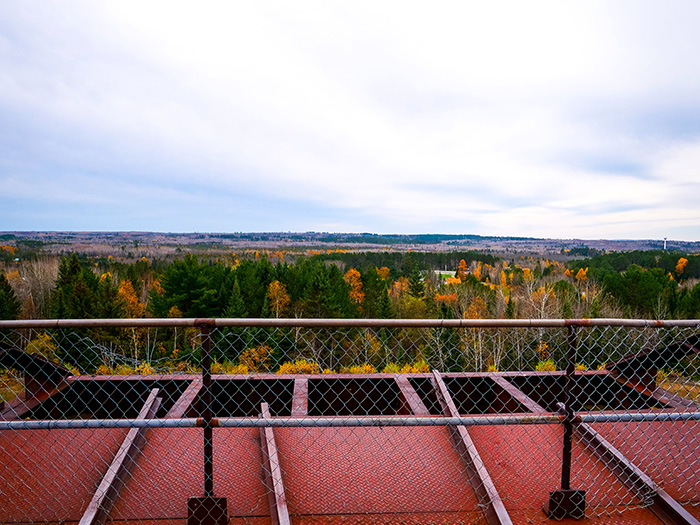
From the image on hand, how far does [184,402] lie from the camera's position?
12.6 feet

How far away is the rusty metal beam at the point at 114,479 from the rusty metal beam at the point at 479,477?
7.51 feet

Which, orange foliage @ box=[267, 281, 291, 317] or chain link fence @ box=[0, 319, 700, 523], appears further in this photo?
orange foliage @ box=[267, 281, 291, 317]

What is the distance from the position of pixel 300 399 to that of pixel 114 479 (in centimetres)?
169

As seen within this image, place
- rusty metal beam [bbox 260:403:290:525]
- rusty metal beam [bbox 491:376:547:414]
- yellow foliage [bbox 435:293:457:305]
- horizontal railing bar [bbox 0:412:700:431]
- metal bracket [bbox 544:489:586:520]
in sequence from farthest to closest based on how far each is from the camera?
yellow foliage [bbox 435:293:457:305], rusty metal beam [bbox 491:376:547:414], metal bracket [bbox 544:489:586:520], rusty metal beam [bbox 260:403:290:525], horizontal railing bar [bbox 0:412:700:431]

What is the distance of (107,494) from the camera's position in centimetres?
252

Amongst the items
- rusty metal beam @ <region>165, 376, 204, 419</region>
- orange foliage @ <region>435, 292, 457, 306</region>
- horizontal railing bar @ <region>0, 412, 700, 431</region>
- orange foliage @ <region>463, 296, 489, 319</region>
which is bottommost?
orange foliage @ <region>435, 292, 457, 306</region>

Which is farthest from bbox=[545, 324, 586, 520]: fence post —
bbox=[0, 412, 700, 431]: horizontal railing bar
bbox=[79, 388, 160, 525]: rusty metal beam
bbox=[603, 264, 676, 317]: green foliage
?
bbox=[603, 264, 676, 317]: green foliage

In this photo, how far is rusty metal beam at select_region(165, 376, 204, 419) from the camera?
11.6ft

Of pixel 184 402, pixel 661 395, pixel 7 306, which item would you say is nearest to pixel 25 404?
pixel 184 402

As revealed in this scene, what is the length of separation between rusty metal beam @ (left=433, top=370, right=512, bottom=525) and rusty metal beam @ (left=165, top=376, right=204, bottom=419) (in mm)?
2267

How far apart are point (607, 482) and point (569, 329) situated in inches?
→ 50.2

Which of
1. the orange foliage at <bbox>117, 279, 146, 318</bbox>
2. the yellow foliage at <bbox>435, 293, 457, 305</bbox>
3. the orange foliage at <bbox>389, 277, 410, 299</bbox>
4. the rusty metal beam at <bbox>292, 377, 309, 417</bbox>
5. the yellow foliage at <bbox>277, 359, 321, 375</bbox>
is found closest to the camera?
the rusty metal beam at <bbox>292, 377, 309, 417</bbox>

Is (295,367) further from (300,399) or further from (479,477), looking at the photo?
(479,477)

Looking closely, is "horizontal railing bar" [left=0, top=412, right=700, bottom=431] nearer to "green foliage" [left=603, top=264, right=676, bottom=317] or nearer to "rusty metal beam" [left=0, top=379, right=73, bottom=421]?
"rusty metal beam" [left=0, top=379, right=73, bottom=421]
